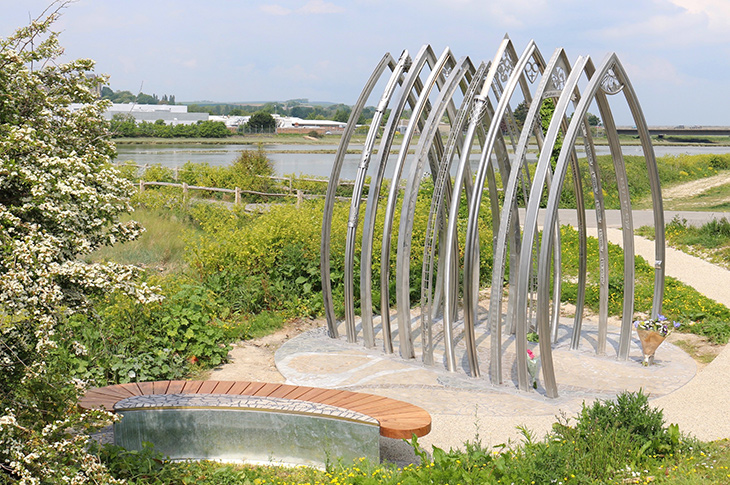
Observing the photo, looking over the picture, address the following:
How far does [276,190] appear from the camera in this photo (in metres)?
23.0

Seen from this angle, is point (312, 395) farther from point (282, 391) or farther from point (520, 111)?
point (520, 111)

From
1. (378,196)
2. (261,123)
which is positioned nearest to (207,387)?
(378,196)

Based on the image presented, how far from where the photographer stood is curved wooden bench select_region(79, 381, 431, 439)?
213 inches

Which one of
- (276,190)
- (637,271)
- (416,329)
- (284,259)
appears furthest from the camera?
(276,190)

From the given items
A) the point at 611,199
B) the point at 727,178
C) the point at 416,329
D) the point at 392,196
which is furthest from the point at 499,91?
the point at 727,178

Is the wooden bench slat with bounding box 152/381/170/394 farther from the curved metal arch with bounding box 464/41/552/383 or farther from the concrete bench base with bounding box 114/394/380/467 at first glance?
the curved metal arch with bounding box 464/41/552/383

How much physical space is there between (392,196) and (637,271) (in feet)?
19.5

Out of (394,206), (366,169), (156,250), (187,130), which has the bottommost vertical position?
(156,250)

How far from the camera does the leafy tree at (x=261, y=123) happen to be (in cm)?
6625

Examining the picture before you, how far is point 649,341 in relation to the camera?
779 centimetres

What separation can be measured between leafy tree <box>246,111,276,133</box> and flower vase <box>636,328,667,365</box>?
60.6 m

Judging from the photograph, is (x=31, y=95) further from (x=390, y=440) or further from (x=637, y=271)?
(x=637, y=271)

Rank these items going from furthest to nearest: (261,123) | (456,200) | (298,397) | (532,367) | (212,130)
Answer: (212,130) → (261,123) → (456,200) → (532,367) → (298,397)

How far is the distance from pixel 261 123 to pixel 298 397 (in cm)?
6335
